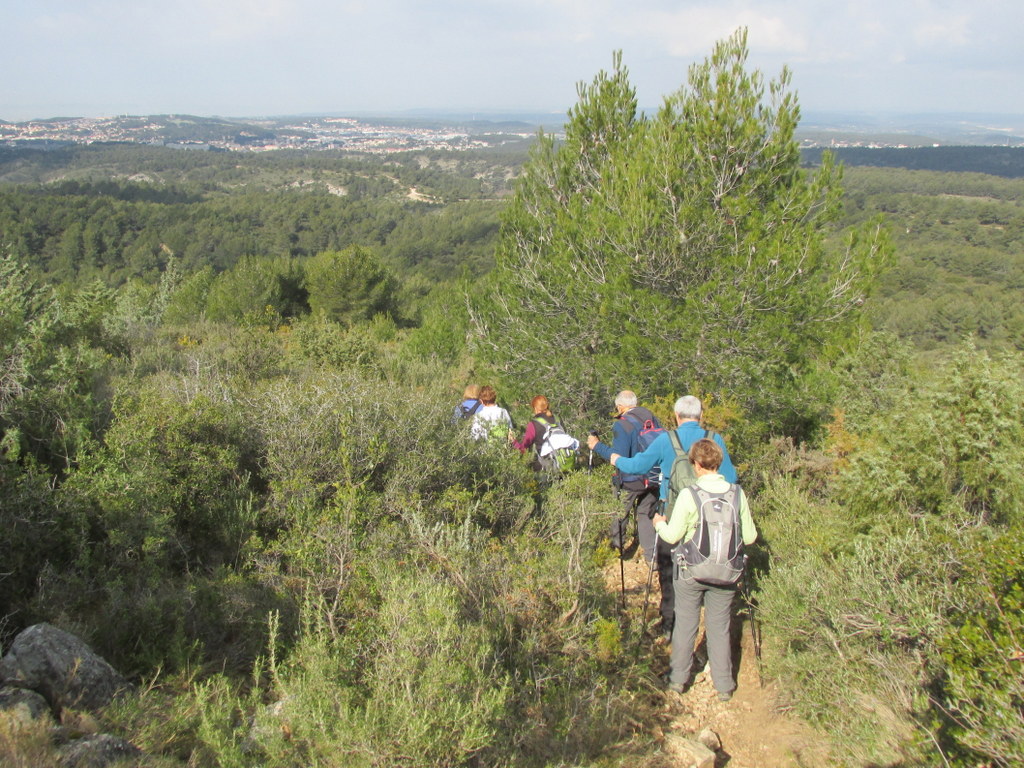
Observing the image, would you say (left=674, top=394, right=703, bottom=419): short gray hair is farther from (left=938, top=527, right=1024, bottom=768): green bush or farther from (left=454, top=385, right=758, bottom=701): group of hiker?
(left=938, top=527, right=1024, bottom=768): green bush

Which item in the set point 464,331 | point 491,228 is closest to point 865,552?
point 464,331

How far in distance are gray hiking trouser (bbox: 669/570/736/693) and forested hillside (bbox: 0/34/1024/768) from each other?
198mm

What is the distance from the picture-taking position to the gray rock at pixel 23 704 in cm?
182

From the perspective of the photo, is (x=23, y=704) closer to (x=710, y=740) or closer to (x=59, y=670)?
(x=59, y=670)

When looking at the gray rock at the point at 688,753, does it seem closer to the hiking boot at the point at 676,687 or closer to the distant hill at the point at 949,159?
the hiking boot at the point at 676,687

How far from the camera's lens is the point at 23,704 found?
1.86 m

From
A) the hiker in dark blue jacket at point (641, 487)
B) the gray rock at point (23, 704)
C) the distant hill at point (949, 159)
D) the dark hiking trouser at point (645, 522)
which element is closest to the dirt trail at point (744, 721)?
the hiker in dark blue jacket at point (641, 487)

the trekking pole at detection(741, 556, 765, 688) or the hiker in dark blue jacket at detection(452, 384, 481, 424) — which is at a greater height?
the hiker in dark blue jacket at detection(452, 384, 481, 424)

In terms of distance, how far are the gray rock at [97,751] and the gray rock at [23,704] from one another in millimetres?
181

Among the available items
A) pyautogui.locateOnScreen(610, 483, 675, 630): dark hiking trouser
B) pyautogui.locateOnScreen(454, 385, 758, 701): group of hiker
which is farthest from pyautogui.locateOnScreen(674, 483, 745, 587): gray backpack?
pyautogui.locateOnScreen(610, 483, 675, 630): dark hiking trouser

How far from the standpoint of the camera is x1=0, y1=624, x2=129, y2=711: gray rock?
2.08 metres

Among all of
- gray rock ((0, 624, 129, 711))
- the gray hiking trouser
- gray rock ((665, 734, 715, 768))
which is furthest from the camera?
the gray hiking trouser

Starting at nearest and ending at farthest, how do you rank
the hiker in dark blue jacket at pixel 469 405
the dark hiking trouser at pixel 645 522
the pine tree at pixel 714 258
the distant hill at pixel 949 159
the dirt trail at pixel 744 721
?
the dirt trail at pixel 744 721 < the dark hiking trouser at pixel 645 522 < the hiker in dark blue jacket at pixel 469 405 < the pine tree at pixel 714 258 < the distant hill at pixel 949 159

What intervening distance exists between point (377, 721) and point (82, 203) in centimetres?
8002
